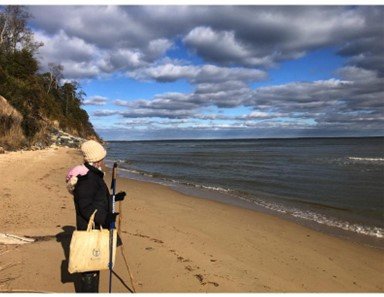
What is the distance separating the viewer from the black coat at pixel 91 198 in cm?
403

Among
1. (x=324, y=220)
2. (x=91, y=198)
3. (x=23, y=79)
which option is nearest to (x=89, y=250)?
(x=91, y=198)

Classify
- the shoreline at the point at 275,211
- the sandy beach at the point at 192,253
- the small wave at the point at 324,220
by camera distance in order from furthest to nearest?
1. the small wave at the point at 324,220
2. the shoreline at the point at 275,211
3. the sandy beach at the point at 192,253

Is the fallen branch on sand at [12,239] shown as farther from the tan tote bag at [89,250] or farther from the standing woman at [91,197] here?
the tan tote bag at [89,250]

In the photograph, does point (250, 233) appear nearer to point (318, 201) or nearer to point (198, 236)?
point (198, 236)

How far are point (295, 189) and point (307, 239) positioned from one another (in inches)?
314

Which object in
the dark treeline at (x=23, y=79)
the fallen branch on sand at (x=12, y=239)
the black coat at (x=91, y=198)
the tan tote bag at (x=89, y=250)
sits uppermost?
the dark treeline at (x=23, y=79)

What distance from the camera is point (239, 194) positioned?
48.4 ft

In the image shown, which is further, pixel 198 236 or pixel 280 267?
pixel 198 236

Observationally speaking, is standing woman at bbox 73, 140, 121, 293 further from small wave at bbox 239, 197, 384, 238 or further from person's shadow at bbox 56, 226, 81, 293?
small wave at bbox 239, 197, 384, 238

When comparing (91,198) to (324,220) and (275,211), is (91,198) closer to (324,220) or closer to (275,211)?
(324,220)

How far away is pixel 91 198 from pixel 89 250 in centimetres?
56

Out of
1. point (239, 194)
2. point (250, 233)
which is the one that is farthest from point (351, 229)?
point (239, 194)

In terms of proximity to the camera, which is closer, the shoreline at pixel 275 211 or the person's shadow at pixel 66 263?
the person's shadow at pixel 66 263

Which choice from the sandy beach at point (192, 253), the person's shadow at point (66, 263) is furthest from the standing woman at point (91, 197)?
the sandy beach at point (192, 253)
